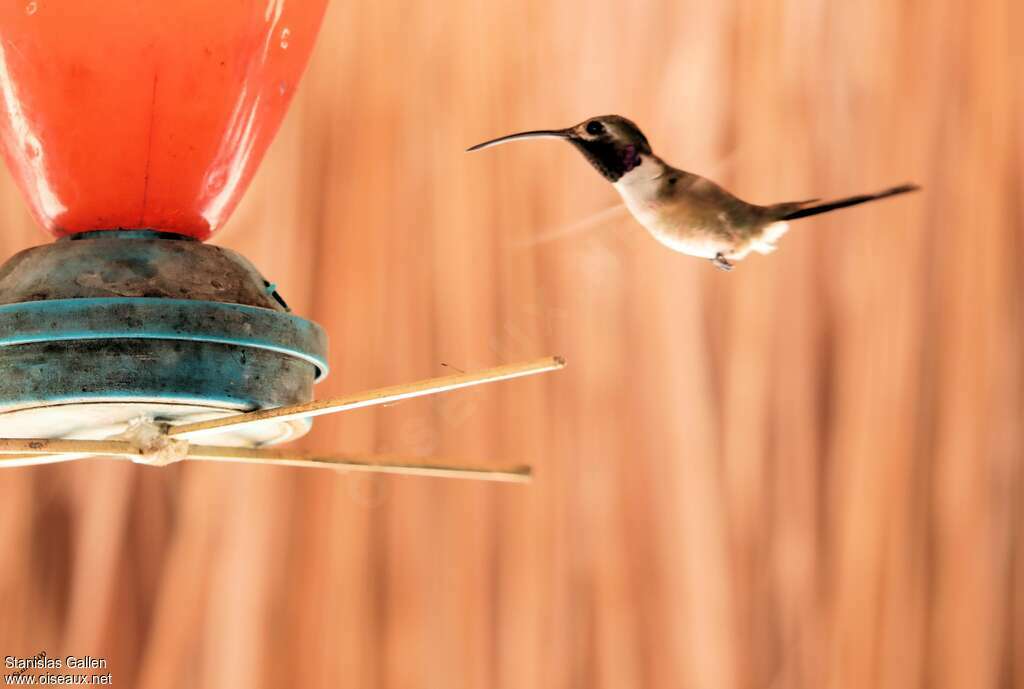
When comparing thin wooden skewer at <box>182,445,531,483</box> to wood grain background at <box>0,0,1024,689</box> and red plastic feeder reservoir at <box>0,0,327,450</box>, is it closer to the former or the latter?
red plastic feeder reservoir at <box>0,0,327,450</box>

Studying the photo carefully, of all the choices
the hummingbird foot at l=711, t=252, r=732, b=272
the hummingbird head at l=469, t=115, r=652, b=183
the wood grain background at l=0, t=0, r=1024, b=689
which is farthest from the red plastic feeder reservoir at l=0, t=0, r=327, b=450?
the wood grain background at l=0, t=0, r=1024, b=689

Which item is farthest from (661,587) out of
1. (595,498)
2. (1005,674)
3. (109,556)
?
(109,556)

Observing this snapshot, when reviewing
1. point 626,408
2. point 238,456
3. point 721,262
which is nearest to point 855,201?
point 721,262

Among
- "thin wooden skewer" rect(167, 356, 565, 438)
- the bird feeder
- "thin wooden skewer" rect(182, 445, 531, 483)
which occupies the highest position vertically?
the bird feeder

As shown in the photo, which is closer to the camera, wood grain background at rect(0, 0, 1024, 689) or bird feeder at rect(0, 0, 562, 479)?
bird feeder at rect(0, 0, 562, 479)

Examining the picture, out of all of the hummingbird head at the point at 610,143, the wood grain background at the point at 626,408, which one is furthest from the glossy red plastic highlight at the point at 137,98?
the wood grain background at the point at 626,408

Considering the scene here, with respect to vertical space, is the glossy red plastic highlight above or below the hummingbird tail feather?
above

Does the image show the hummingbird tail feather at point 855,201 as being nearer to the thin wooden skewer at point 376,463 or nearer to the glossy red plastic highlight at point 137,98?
the thin wooden skewer at point 376,463
